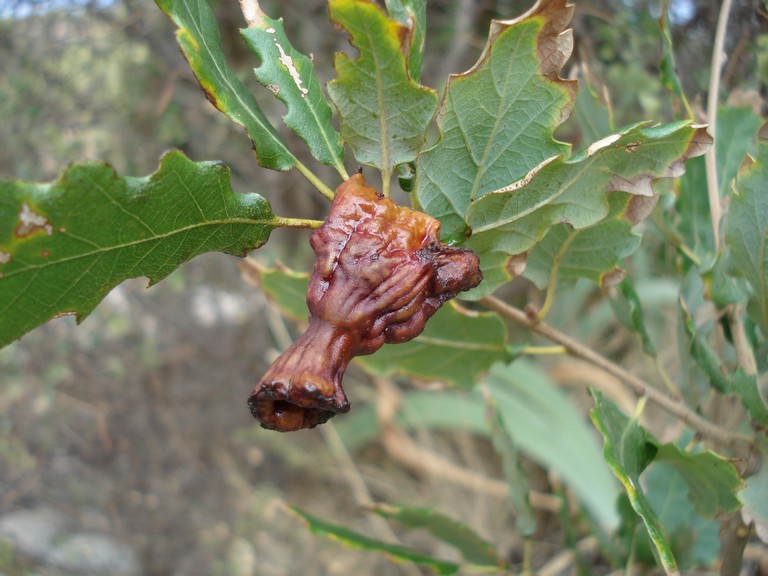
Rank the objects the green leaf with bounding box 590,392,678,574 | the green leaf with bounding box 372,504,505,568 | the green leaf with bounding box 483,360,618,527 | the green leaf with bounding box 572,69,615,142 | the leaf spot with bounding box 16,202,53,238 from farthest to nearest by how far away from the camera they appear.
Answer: the green leaf with bounding box 483,360,618,527 → the green leaf with bounding box 372,504,505,568 → the green leaf with bounding box 572,69,615,142 → the green leaf with bounding box 590,392,678,574 → the leaf spot with bounding box 16,202,53,238

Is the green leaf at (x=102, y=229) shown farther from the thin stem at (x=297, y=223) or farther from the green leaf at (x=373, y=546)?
the green leaf at (x=373, y=546)

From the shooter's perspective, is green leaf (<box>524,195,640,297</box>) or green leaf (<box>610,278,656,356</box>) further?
green leaf (<box>610,278,656,356</box>)

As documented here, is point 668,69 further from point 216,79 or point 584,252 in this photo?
point 216,79

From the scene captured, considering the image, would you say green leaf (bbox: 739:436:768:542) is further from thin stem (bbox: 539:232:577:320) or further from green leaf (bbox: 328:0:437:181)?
green leaf (bbox: 328:0:437:181)

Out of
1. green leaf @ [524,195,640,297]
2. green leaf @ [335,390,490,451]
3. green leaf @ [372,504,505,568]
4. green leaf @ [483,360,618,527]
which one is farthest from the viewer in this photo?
green leaf @ [335,390,490,451]

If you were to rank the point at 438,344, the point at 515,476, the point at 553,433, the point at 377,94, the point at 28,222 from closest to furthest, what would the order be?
the point at 28,222, the point at 377,94, the point at 438,344, the point at 515,476, the point at 553,433

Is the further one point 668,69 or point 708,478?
point 668,69

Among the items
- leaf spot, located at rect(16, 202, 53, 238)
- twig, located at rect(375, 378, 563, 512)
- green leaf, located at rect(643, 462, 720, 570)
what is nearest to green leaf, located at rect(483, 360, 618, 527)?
twig, located at rect(375, 378, 563, 512)

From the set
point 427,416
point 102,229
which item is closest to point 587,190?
point 102,229
